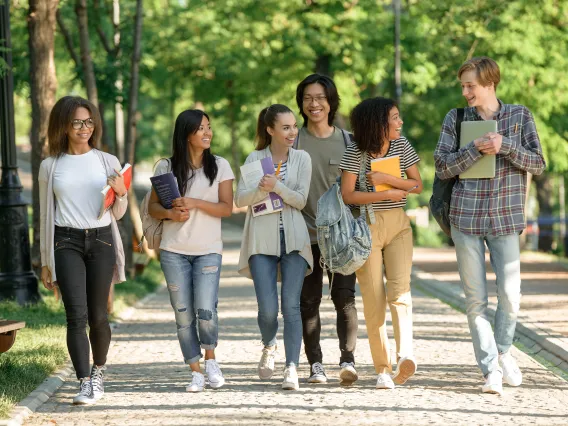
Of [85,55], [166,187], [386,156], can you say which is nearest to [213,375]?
[166,187]

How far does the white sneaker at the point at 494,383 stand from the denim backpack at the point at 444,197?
3.32 ft

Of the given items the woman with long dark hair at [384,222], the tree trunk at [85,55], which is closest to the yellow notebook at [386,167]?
the woman with long dark hair at [384,222]

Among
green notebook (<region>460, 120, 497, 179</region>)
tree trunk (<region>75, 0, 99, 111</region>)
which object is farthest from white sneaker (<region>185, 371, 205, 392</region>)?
tree trunk (<region>75, 0, 99, 111</region>)

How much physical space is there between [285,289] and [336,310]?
39 cm

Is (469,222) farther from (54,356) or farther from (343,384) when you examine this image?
(54,356)

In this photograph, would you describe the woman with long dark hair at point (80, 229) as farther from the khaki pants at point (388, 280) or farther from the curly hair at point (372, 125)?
the khaki pants at point (388, 280)

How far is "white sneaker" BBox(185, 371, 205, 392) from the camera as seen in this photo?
844cm

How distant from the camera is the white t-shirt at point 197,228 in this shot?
27.9 ft

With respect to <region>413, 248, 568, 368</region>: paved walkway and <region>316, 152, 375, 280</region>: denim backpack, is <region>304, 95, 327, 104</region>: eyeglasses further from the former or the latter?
<region>413, 248, 568, 368</region>: paved walkway

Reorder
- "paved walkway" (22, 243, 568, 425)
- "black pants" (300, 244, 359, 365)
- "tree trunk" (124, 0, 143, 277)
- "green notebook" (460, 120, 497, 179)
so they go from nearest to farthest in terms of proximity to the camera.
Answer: "paved walkway" (22, 243, 568, 425)
"green notebook" (460, 120, 497, 179)
"black pants" (300, 244, 359, 365)
"tree trunk" (124, 0, 143, 277)

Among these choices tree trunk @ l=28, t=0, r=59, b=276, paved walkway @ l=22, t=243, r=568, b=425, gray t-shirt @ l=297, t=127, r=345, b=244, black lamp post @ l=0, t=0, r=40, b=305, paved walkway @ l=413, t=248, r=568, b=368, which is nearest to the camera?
paved walkway @ l=22, t=243, r=568, b=425

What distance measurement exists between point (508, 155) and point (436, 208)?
65cm

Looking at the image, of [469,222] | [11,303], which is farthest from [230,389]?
[11,303]

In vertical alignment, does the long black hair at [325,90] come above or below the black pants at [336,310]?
above
